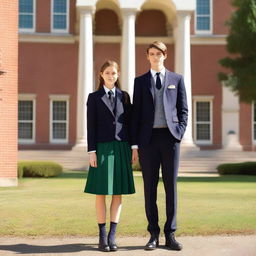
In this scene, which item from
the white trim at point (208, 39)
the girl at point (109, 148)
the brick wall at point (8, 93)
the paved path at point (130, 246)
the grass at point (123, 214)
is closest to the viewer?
the paved path at point (130, 246)

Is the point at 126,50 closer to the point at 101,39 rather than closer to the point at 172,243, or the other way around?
the point at 101,39

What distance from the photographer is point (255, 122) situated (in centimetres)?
3725

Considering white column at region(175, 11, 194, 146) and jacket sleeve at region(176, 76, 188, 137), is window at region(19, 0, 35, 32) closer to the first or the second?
white column at region(175, 11, 194, 146)

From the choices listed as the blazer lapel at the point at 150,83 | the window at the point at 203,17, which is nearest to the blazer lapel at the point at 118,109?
the blazer lapel at the point at 150,83

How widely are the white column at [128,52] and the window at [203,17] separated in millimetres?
6143

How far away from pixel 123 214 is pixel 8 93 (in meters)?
7.78

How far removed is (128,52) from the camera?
106 ft

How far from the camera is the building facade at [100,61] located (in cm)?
3647

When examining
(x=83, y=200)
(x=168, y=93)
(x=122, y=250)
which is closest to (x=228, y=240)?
(x=122, y=250)

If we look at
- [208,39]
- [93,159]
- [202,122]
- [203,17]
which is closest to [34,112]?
[202,122]

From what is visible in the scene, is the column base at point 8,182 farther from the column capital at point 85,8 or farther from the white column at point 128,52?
the column capital at point 85,8

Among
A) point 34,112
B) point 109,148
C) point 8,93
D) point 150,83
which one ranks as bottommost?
point 109,148

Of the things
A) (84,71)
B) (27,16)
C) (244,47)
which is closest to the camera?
(244,47)

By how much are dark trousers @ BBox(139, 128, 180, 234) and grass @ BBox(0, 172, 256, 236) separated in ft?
3.50
